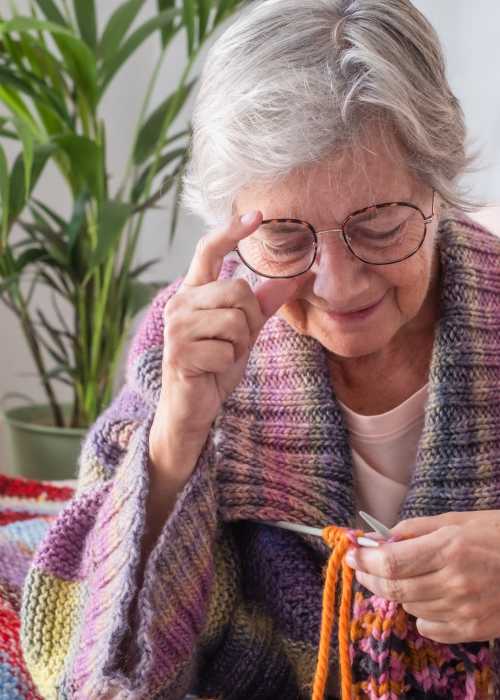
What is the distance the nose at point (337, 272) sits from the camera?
93 cm

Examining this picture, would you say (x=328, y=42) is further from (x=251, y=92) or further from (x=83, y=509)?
(x=83, y=509)

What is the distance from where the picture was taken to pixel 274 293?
0.98m

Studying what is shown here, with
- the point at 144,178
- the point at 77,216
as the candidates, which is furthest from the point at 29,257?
the point at 144,178

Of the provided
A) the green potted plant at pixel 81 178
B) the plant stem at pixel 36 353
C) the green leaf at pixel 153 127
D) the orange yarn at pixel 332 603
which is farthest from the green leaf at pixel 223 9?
the orange yarn at pixel 332 603

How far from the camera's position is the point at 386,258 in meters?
0.95

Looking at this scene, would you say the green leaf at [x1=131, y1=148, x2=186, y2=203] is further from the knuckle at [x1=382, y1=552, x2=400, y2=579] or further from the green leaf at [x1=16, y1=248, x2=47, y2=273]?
the knuckle at [x1=382, y1=552, x2=400, y2=579]

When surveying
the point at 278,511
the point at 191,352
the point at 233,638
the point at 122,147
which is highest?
the point at 122,147

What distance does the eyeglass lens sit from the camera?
0.93 m

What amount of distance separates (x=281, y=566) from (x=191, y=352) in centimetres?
28

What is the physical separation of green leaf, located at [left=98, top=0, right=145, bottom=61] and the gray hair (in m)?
0.97

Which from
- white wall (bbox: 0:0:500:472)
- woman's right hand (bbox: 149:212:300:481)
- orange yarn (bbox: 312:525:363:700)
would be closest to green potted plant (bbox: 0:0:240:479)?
white wall (bbox: 0:0:500:472)

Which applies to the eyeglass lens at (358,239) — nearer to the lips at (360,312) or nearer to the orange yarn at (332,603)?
the lips at (360,312)

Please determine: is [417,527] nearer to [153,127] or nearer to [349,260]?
[349,260]

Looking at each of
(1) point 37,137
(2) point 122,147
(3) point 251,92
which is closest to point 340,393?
(3) point 251,92
